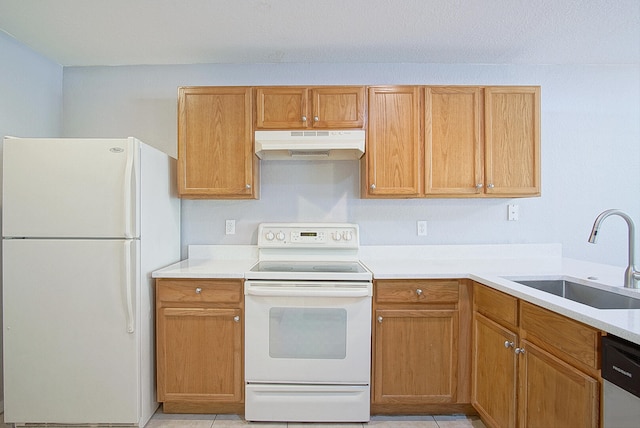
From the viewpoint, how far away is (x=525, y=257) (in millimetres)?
2398

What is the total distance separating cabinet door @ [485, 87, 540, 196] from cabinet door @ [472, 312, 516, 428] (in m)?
0.93

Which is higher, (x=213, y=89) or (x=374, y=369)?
(x=213, y=89)

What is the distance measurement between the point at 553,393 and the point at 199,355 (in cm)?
173

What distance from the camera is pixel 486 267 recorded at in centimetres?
203

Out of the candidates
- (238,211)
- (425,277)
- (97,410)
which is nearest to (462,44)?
(425,277)

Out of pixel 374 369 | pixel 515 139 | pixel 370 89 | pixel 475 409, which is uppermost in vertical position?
pixel 370 89

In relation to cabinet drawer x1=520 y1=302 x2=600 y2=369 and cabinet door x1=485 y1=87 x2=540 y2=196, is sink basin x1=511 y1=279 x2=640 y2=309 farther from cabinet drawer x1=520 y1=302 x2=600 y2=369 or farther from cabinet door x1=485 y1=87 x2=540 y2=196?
cabinet door x1=485 y1=87 x2=540 y2=196

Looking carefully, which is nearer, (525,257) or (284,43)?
(284,43)

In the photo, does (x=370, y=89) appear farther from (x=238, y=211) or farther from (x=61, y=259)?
(x=61, y=259)

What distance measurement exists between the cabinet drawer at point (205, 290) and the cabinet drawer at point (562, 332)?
4.77ft

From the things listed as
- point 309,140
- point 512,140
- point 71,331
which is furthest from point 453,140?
point 71,331

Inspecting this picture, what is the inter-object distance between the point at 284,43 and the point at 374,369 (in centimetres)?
215

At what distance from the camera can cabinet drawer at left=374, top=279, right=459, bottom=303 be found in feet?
6.04

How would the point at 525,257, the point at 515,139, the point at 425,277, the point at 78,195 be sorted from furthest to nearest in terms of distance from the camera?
the point at 525,257 → the point at 515,139 → the point at 425,277 → the point at 78,195
